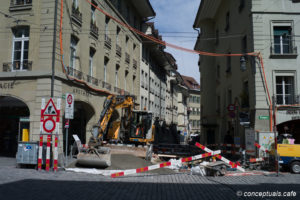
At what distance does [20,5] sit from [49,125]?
7.68 meters

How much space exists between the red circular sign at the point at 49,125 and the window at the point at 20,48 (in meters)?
5.00

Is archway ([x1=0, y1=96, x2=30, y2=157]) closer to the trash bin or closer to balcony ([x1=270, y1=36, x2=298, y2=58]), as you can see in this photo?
the trash bin

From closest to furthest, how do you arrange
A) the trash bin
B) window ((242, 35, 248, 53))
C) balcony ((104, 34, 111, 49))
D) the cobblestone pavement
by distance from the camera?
the cobblestone pavement, the trash bin, window ((242, 35, 248, 53)), balcony ((104, 34, 111, 49))

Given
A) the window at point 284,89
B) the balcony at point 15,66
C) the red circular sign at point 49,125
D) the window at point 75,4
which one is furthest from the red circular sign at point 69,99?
the window at point 284,89

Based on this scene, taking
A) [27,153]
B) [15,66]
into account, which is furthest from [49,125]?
[15,66]

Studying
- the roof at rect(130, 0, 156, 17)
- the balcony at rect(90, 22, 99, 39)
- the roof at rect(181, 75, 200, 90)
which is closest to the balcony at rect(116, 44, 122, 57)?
the balcony at rect(90, 22, 99, 39)

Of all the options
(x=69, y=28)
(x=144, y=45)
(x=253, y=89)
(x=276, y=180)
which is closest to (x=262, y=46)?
(x=253, y=89)

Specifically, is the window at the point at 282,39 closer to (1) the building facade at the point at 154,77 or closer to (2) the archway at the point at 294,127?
(2) the archway at the point at 294,127

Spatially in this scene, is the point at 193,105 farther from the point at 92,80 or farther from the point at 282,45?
the point at 92,80

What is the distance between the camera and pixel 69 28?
1586 centimetres

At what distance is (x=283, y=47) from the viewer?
17.1 m

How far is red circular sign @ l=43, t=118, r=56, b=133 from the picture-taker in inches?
432

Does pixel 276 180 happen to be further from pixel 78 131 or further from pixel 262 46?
pixel 78 131

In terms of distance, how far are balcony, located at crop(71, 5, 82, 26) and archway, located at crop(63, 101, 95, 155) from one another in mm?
5093
